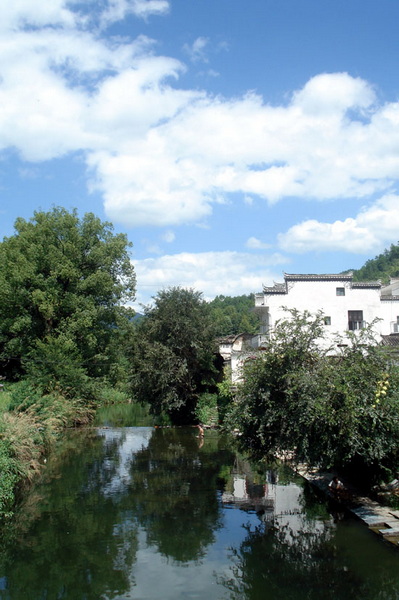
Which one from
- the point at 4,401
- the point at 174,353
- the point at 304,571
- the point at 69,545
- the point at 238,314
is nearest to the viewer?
the point at 304,571

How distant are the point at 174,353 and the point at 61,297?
342 inches

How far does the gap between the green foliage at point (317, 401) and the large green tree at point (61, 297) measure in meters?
21.1

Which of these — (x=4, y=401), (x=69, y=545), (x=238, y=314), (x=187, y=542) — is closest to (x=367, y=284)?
(x=4, y=401)

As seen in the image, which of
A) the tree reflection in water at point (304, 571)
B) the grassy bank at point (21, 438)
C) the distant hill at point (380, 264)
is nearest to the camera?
the tree reflection in water at point (304, 571)

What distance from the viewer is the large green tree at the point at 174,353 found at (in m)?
32.0

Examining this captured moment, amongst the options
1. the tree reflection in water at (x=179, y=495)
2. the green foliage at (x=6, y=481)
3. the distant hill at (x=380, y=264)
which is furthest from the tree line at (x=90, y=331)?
the distant hill at (x=380, y=264)

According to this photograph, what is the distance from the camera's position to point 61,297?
33750 mm

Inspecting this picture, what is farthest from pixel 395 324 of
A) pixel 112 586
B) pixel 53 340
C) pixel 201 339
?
pixel 112 586

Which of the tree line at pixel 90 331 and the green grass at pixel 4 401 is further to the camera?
the tree line at pixel 90 331

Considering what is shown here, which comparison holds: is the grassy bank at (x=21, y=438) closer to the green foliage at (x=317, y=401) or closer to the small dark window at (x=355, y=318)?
the green foliage at (x=317, y=401)

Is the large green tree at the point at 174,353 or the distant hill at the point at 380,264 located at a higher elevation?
the distant hill at the point at 380,264

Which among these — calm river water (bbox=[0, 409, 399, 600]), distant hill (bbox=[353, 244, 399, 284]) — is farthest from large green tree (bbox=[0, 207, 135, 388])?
distant hill (bbox=[353, 244, 399, 284])

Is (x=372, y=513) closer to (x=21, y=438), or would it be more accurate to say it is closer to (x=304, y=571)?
(x=304, y=571)

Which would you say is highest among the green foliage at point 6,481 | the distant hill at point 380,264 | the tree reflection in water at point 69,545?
the distant hill at point 380,264
